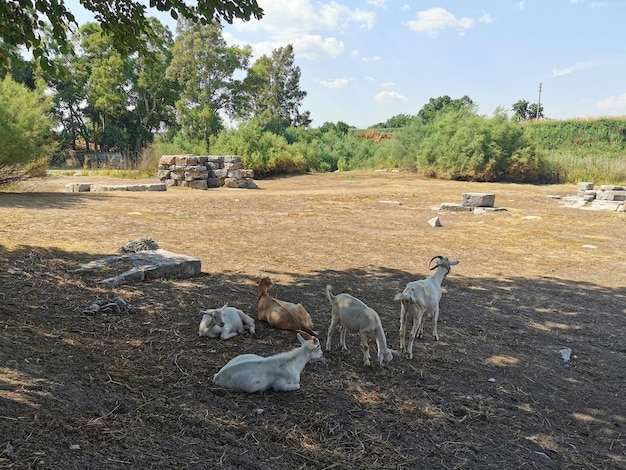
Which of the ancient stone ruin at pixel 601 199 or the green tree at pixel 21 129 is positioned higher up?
the green tree at pixel 21 129

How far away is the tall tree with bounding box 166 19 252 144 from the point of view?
40.6 m

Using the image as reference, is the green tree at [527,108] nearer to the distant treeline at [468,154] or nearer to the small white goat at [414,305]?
the distant treeline at [468,154]

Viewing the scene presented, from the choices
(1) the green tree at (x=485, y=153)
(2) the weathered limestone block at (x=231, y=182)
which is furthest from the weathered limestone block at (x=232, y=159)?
(1) the green tree at (x=485, y=153)

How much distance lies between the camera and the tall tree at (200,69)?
40.6 meters

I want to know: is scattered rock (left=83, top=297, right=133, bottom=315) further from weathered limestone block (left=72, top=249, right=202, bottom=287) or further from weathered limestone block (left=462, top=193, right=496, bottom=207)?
weathered limestone block (left=462, top=193, right=496, bottom=207)

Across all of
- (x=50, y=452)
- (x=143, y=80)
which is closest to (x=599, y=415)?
(x=50, y=452)

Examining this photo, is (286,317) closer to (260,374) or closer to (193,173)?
(260,374)

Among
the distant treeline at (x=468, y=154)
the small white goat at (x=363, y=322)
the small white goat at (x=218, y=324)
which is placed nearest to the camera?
the small white goat at (x=363, y=322)

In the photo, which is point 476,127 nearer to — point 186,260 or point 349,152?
point 349,152

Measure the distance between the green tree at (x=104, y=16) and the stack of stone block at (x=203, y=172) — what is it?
17.3 m

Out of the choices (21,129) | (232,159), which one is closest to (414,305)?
(21,129)

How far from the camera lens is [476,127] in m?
31.2

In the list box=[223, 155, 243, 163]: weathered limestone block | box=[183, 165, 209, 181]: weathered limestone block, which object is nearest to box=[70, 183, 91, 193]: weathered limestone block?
box=[183, 165, 209, 181]: weathered limestone block

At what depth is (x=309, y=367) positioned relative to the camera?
407cm
